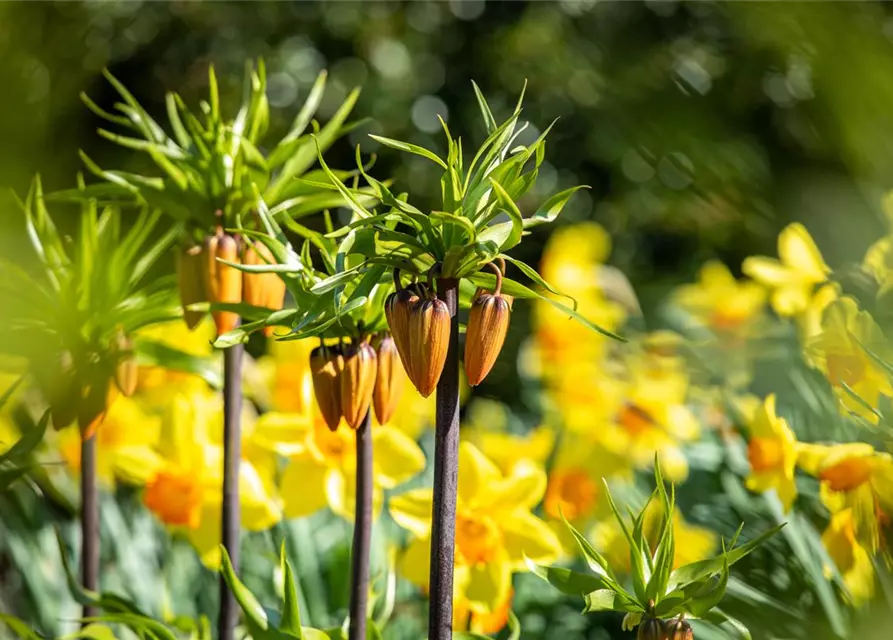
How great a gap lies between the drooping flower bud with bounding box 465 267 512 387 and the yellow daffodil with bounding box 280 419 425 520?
535 millimetres

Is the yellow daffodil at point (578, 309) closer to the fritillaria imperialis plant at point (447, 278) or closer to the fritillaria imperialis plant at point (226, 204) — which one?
the fritillaria imperialis plant at point (226, 204)

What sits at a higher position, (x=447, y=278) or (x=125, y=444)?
(x=447, y=278)

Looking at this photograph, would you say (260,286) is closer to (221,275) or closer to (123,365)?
(221,275)

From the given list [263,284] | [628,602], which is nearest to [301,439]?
[263,284]

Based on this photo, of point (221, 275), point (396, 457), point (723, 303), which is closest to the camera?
point (221, 275)

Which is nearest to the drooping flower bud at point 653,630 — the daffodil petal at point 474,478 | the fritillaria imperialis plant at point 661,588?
the fritillaria imperialis plant at point 661,588

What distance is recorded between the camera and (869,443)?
0.87 meters

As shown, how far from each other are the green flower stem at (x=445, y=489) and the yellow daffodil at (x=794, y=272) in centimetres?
109

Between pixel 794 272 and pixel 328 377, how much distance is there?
46.8 inches

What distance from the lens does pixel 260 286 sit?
2.70 feet

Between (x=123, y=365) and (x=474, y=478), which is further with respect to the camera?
(x=474, y=478)

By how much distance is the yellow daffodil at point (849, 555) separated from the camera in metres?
0.95

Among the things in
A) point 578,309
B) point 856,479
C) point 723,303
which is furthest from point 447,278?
point 723,303

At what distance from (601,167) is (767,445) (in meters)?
2.96
